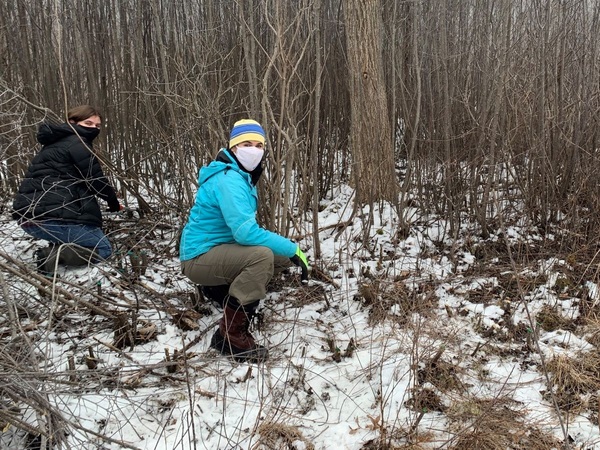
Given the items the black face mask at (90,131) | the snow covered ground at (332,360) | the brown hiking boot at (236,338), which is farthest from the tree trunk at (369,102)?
the black face mask at (90,131)

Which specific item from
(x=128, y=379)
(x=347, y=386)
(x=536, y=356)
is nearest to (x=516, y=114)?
(x=536, y=356)

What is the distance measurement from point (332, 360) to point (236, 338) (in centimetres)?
59

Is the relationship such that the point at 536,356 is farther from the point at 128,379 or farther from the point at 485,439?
the point at 128,379

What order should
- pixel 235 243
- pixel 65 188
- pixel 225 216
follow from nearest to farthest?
pixel 225 216, pixel 235 243, pixel 65 188

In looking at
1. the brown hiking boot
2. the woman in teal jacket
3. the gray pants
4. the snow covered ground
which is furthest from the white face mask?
the snow covered ground

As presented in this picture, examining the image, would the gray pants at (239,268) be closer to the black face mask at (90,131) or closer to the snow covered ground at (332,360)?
the snow covered ground at (332,360)

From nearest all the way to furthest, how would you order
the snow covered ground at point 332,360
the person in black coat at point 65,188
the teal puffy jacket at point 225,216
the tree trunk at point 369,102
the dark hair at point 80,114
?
1. the snow covered ground at point 332,360
2. the teal puffy jacket at point 225,216
3. the person in black coat at point 65,188
4. the dark hair at point 80,114
5. the tree trunk at point 369,102

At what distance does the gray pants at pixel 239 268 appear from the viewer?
276 cm

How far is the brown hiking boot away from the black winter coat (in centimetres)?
170

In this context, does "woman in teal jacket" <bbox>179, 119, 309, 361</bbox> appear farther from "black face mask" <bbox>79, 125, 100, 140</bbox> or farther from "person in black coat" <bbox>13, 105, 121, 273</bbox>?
"black face mask" <bbox>79, 125, 100, 140</bbox>

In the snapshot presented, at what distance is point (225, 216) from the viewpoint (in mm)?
2721

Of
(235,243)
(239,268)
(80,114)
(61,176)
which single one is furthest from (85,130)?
(239,268)

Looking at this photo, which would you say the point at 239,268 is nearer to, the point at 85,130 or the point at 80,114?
the point at 85,130

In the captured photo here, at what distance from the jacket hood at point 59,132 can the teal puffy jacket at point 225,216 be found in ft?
4.80
